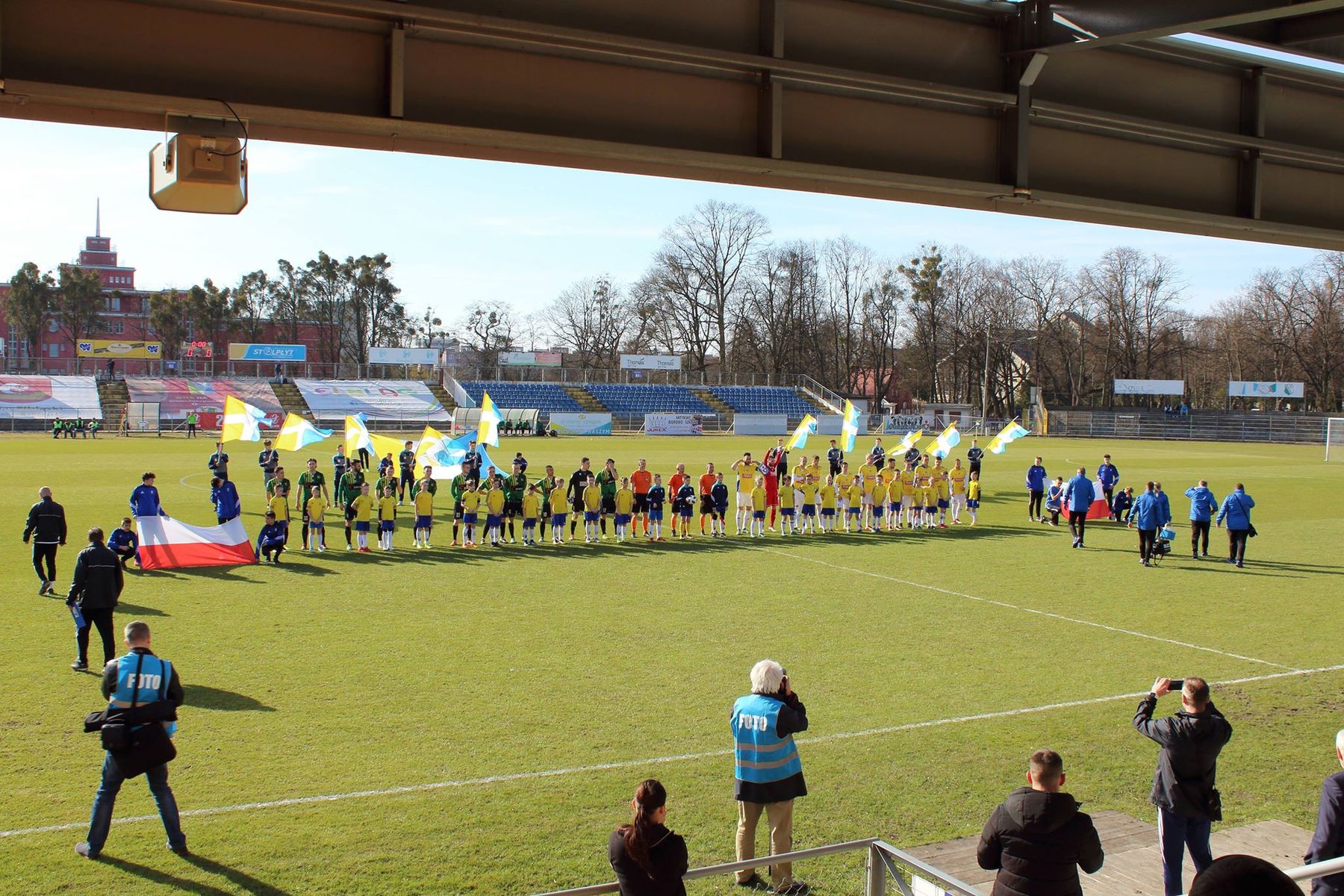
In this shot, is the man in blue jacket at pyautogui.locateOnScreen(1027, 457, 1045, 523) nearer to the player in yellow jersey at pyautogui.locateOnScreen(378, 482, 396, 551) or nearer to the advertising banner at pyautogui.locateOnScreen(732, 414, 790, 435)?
the player in yellow jersey at pyautogui.locateOnScreen(378, 482, 396, 551)

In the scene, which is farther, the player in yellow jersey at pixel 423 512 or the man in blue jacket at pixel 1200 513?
the man in blue jacket at pixel 1200 513

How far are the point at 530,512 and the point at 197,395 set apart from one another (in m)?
54.4

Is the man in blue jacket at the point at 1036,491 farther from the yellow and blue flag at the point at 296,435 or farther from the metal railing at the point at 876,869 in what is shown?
the metal railing at the point at 876,869

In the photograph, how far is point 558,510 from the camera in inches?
835

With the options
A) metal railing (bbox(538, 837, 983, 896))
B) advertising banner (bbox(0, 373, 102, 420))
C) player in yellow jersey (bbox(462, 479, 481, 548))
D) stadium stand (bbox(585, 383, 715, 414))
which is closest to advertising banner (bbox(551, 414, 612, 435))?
stadium stand (bbox(585, 383, 715, 414))

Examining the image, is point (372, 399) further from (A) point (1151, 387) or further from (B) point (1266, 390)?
(B) point (1266, 390)

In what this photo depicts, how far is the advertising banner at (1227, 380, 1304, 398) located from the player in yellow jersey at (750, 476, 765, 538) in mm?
73237

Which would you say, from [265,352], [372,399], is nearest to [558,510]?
[372,399]

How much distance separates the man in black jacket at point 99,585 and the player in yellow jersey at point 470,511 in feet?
32.8

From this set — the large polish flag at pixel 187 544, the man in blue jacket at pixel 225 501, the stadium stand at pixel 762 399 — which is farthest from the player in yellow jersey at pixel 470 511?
the stadium stand at pixel 762 399

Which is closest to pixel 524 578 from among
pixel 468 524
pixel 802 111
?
pixel 468 524

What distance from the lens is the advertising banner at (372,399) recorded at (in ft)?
223

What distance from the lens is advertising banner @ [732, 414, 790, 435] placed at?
71.4 meters

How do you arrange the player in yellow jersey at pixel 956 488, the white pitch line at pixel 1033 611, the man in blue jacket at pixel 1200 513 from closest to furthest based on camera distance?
1. the white pitch line at pixel 1033 611
2. the man in blue jacket at pixel 1200 513
3. the player in yellow jersey at pixel 956 488
